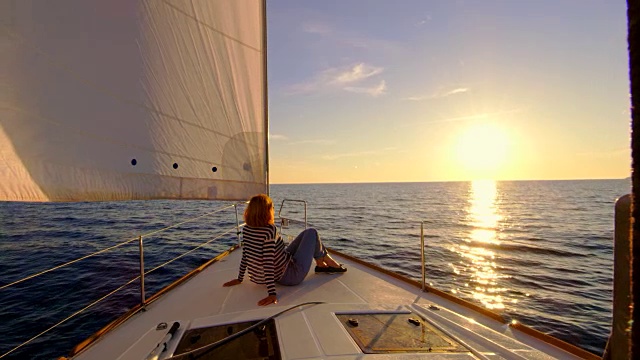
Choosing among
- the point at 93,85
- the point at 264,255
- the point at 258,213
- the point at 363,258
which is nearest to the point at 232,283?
the point at 264,255

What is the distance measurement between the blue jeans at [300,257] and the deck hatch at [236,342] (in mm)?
950

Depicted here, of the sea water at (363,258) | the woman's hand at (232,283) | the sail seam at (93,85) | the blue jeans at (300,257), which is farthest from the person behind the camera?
the sea water at (363,258)

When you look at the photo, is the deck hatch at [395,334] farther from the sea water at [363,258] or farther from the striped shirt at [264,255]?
the sea water at [363,258]

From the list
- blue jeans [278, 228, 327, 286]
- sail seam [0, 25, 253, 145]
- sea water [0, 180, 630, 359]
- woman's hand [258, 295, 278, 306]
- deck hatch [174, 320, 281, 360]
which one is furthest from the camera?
sea water [0, 180, 630, 359]

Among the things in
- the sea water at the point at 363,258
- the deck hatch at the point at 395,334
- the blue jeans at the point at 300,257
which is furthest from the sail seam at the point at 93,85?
the deck hatch at the point at 395,334

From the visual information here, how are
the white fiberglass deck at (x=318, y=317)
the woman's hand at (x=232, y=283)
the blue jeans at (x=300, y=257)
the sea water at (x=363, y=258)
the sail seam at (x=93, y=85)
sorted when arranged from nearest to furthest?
the white fiberglass deck at (x=318, y=317)
the sail seam at (x=93, y=85)
the blue jeans at (x=300, y=257)
the woman's hand at (x=232, y=283)
the sea water at (x=363, y=258)

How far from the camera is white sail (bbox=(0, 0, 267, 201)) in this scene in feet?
7.57

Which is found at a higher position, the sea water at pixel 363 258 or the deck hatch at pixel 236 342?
the deck hatch at pixel 236 342

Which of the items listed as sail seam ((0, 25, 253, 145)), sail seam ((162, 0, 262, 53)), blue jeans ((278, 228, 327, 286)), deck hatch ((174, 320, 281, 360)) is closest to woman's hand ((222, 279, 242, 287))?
blue jeans ((278, 228, 327, 286))

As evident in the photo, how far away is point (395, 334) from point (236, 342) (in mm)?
1043

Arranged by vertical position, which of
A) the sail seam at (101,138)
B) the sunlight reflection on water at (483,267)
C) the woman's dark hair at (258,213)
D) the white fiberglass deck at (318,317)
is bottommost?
the sunlight reflection on water at (483,267)

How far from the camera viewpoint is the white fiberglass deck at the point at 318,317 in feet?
6.42

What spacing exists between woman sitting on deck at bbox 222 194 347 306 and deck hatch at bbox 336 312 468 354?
0.84m

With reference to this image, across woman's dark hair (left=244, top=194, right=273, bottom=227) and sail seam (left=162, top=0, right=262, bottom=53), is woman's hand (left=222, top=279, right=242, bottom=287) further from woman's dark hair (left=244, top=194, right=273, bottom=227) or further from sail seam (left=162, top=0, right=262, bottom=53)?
sail seam (left=162, top=0, right=262, bottom=53)
